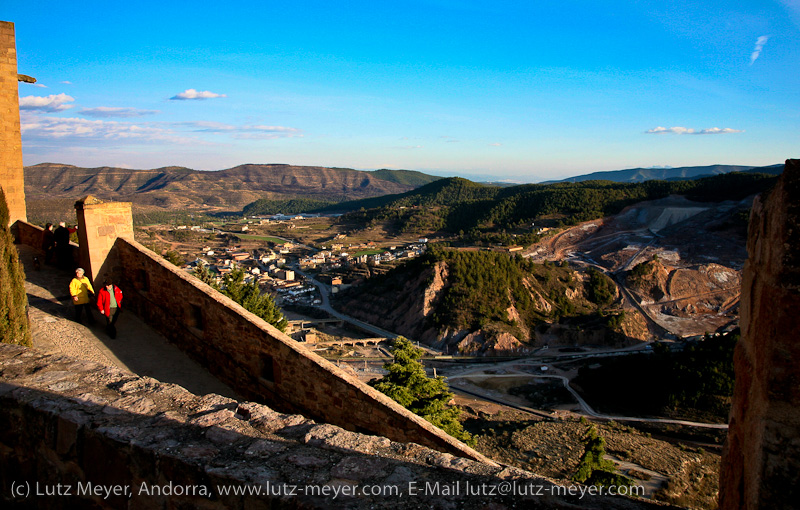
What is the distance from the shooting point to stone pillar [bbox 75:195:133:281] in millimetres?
7484

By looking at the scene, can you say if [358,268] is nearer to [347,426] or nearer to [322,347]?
[322,347]

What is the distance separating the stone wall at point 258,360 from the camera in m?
5.03

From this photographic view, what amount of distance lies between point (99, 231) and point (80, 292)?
1.22 meters

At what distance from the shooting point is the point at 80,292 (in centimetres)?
685

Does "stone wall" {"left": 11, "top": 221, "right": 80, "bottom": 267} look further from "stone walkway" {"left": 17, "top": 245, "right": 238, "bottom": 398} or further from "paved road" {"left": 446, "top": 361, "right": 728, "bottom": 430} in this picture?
"paved road" {"left": 446, "top": 361, "right": 728, "bottom": 430}

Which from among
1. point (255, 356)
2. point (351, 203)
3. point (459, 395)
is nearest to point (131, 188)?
point (351, 203)

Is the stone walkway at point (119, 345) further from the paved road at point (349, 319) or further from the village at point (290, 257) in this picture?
the village at point (290, 257)

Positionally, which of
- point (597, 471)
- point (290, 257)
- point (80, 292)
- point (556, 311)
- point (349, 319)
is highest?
point (80, 292)

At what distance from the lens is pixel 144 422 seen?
3066 millimetres

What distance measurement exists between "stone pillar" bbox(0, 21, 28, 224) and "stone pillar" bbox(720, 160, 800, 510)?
1509 cm

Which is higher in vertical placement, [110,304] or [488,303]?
[110,304]

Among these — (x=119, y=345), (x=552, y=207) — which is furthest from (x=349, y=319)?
(x=552, y=207)

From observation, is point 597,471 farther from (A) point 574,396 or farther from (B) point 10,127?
(B) point 10,127

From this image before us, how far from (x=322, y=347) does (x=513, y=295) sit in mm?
16589
